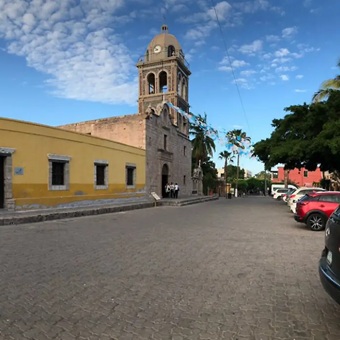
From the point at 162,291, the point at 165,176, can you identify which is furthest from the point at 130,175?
the point at 162,291

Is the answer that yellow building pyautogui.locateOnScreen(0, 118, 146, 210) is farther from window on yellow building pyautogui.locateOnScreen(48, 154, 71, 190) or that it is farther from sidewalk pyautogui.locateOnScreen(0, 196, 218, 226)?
sidewalk pyautogui.locateOnScreen(0, 196, 218, 226)

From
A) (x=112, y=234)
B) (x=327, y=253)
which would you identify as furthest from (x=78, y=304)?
(x=112, y=234)

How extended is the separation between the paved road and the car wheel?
119 inches

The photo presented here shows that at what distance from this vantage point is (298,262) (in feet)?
22.4

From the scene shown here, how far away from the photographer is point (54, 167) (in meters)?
19.4

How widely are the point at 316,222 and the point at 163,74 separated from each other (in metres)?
43.0

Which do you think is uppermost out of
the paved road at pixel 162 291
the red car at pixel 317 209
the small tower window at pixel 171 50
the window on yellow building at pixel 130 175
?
the small tower window at pixel 171 50

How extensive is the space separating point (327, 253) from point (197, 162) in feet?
168

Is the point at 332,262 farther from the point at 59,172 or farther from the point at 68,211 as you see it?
the point at 59,172

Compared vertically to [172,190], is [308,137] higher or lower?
higher

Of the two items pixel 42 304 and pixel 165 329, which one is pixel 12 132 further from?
pixel 165 329

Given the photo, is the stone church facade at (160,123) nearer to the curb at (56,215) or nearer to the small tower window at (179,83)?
the small tower window at (179,83)

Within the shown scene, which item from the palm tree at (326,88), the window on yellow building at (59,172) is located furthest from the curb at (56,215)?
the palm tree at (326,88)

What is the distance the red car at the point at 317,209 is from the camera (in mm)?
11837
